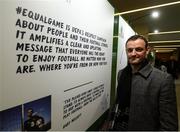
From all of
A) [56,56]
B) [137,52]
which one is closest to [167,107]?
[137,52]

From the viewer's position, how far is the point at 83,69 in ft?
5.57

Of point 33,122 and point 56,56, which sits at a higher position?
point 56,56

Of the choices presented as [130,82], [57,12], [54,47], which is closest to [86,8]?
[57,12]

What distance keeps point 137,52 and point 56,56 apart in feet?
2.16

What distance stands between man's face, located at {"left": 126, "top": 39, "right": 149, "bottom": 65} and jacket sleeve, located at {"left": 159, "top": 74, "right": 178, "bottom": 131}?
27 centimetres

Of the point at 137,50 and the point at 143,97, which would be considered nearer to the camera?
the point at 143,97

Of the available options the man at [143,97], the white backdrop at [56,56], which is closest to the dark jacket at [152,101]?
the man at [143,97]

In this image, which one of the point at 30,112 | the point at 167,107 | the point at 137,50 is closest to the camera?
the point at 30,112

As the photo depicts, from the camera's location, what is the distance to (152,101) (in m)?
1.31

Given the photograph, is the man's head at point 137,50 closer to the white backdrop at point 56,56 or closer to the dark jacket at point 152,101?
the dark jacket at point 152,101

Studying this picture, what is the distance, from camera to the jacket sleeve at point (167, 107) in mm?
1229

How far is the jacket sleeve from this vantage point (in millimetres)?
1229

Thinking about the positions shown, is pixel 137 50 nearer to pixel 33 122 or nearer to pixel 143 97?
pixel 143 97

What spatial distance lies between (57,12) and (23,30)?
359 mm
